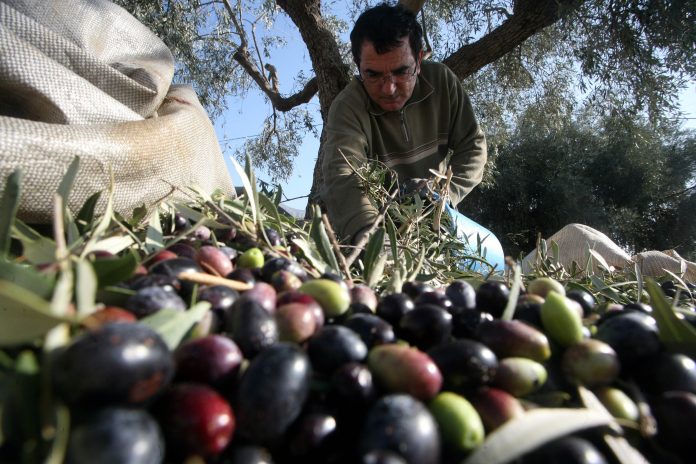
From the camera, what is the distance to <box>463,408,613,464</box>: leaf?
35 cm

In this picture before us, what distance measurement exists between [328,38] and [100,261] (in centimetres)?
531

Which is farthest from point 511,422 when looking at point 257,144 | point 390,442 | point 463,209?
point 463,209

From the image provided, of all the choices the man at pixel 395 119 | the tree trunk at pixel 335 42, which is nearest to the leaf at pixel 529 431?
the man at pixel 395 119

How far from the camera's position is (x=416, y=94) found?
327 cm

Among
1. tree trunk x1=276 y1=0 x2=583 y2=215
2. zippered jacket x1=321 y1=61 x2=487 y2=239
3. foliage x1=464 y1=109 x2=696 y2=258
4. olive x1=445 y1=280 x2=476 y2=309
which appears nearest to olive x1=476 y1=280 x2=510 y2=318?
olive x1=445 y1=280 x2=476 y2=309

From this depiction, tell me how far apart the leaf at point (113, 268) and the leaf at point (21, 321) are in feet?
0.34

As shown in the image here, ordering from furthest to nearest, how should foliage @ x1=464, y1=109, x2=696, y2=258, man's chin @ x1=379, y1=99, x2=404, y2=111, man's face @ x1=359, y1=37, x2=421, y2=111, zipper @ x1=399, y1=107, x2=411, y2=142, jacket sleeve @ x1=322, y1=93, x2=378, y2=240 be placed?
1. foliage @ x1=464, y1=109, x2=696, y2=258
2. zipper @ x1=399, y1=107, x2=411, y2=142
3. man's chin @ x1=379, y1=99, x2=404, y2=111
4. man's face @ x1=359, y1=37, x2=421, y2=111
5. jacket sleeve @ x1=322, y1=93, x2=378, y2=240

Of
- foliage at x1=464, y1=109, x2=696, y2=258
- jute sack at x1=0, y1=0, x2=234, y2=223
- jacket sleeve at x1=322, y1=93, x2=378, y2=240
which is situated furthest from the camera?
foliage at x1=464, y1=109, x2=696, y2=258

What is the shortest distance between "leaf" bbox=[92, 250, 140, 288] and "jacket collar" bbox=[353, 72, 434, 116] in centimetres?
280

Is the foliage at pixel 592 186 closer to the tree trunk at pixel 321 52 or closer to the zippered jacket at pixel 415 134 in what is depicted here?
the tree trunk at pixel 321 52

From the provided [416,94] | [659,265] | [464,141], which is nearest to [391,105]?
[416,94]

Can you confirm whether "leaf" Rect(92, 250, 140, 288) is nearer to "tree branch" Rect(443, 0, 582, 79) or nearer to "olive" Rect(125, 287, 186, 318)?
"olive" Rect(125, 287, 186, 318)

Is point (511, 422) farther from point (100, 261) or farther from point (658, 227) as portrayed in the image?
point (658, 227)

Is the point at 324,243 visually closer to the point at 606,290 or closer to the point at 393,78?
the point at 606,290
